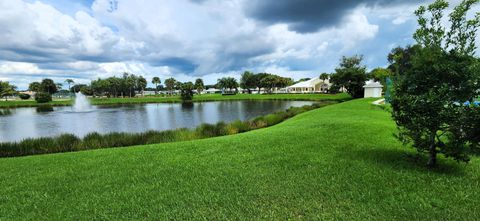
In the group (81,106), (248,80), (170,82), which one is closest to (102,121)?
(81,106)

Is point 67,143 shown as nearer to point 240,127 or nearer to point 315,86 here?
point 240,127

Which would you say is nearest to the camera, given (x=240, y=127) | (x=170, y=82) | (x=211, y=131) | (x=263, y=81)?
(x=211, y=131)

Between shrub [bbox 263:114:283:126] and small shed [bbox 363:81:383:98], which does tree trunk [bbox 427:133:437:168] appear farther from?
small shed [bbox 363:81:383:98]

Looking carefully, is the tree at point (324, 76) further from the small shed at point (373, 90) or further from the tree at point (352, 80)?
the small shed at point (373, 90)

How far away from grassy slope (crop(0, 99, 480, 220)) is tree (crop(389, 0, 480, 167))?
2.53ft

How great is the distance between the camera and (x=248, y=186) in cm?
473

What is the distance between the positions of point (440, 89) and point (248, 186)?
3912 millimetres

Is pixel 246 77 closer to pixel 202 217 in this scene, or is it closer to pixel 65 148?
pixel 65 148

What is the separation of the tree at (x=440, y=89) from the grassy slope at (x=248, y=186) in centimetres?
77

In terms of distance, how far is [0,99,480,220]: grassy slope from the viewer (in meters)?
3.85

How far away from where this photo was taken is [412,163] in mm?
5656

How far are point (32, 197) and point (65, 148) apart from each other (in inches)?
352

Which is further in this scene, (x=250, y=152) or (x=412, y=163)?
(x=250, y=152)

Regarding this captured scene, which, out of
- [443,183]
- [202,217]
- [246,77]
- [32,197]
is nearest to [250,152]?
[202,217]
